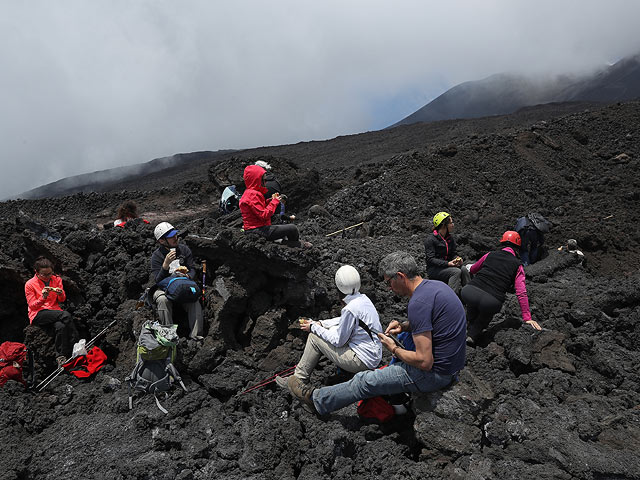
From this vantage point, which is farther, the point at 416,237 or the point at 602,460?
the point at 416,237

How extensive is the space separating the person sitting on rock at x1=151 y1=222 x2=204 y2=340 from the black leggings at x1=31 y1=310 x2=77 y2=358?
1.42 meters

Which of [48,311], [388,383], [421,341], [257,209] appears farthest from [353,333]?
[48,311]

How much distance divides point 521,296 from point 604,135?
16.9 metres

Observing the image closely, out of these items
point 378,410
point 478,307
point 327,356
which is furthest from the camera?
point 478,307

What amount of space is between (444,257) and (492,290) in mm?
1183

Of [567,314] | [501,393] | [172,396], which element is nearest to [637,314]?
[567,314]

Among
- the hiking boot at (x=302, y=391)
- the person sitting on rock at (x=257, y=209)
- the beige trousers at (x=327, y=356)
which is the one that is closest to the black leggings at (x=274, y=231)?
the person sitting on rock at (x=257, y=209)

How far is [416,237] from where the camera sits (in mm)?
10109

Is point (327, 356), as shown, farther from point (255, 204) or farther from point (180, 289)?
point (255, 204)

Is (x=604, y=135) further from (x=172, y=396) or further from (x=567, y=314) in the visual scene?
(x=172, y=396)

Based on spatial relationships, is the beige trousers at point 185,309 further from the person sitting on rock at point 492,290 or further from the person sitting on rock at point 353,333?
the person sitting on rock at point 492,290

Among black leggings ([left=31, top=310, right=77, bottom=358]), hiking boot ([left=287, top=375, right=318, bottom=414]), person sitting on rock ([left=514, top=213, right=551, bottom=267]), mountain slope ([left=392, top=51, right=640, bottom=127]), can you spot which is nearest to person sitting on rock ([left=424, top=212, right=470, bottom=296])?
hiking boot ([left=287, top=375, right=318, bottom=414])

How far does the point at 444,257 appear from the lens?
6.08 m

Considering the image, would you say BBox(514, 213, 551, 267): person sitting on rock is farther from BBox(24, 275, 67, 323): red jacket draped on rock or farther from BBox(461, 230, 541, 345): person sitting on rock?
BBox(24, 275, 67, 323): red jacket draped on rock
